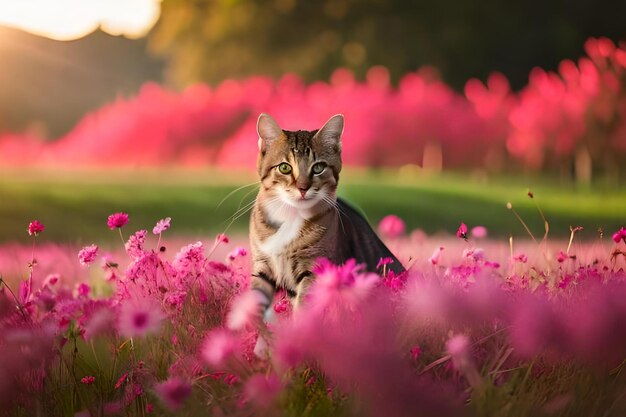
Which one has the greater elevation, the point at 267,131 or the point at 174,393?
the point at 267,131

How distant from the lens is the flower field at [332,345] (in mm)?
1351

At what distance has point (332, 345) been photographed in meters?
1.30

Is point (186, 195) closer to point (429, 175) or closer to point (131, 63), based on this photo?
point (429, 175)

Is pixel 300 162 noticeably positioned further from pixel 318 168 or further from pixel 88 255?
pixel 88 255

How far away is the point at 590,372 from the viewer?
5.89 feet

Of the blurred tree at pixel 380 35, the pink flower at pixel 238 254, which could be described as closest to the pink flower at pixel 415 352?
the pink flower at pixel 238 254

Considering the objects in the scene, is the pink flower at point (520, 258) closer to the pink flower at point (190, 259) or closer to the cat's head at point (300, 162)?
the cat's head at point (300, 162)

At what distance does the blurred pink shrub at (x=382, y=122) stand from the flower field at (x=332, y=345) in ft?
17.2

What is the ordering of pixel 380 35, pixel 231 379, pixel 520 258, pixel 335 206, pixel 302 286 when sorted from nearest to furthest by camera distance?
pixel 231 379 < pixel 302 286 < pixel 335 206 < pixel 520 258 < pixel 380 35

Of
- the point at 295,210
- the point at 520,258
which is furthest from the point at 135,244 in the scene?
the point at 520,258

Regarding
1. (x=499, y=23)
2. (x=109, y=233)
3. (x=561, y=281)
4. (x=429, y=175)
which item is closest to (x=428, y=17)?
(x=499, y=23)

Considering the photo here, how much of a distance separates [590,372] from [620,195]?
727 centimetres

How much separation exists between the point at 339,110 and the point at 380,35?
10.2ft

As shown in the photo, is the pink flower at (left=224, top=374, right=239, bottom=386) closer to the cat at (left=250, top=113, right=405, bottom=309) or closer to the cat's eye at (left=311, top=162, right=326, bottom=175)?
the cat at (left=250, top=113, right=405, bottom=309)
